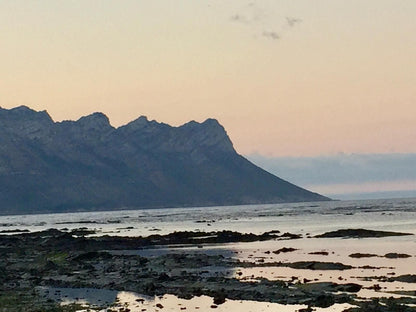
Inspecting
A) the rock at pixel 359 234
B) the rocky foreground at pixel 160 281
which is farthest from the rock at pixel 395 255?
the rock at pixel 359 234

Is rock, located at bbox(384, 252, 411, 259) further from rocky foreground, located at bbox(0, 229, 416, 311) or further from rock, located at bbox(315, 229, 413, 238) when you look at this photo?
rock, located at bbox(315, 229, 413, 238)

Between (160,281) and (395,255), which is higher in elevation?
(395,255)

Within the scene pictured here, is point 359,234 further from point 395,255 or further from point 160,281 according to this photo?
point 160,281

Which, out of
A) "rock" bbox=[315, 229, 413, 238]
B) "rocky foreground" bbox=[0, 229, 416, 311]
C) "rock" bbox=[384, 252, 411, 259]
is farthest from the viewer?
"rock" bbox=[315, 229, 413, 238]

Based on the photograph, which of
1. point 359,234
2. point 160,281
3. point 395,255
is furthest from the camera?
point 359,234

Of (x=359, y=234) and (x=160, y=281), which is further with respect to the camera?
(x=359, y=234)

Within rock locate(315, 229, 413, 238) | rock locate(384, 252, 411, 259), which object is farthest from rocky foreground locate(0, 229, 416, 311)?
rock locate(315, 229, 413, 238)

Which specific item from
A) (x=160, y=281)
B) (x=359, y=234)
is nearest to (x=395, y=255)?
(x=160, y=281)

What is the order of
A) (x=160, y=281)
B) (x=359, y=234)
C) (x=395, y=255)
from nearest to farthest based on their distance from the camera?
(x=160, y=281), (x=395, y=255), (x=359, y=234)

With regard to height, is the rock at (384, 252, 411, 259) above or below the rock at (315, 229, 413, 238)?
below

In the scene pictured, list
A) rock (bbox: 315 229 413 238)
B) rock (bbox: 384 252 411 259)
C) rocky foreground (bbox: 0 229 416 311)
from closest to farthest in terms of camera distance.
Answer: rocky foreground (bbox: 0 229 416 311) < rock (bbox: 384 252 411 259) < rock (bbox: 315 229 413 238)

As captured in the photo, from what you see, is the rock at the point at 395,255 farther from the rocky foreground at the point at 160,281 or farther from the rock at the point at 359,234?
the rock at the point at 359,234

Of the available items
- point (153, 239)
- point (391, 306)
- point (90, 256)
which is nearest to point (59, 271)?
point (90, 256)

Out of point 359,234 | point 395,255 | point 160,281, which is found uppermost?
point 359,234
